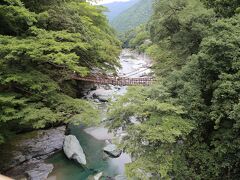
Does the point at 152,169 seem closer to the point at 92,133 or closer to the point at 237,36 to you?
the point at 237,36

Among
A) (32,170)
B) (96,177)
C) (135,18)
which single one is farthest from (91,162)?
(135,18)

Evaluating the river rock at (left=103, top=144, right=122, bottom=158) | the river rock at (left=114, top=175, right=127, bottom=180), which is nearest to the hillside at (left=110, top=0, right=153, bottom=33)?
the river rock at (left=103, top=144, right=122, bottom=158)

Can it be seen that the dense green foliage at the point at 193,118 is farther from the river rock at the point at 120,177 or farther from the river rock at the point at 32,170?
the river rock at the point at 32,170

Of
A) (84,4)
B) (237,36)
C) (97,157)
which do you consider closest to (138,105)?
(237,36)

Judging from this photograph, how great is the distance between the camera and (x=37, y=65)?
912 centimetres

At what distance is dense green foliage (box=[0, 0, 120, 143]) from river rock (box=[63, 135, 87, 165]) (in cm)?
102

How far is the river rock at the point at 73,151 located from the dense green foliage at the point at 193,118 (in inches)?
111

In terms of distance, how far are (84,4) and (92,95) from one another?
5.53 m

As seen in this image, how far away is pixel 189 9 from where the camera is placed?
8.72 metres

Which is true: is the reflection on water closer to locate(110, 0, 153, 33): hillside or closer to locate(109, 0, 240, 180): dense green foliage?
locate(109, 0, 240, 180): dense green foliage

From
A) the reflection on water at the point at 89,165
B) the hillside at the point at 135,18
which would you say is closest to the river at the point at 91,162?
the reflection on water at the point at 89,165

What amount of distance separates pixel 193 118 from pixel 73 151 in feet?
15.1

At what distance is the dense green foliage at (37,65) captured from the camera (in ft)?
23.0

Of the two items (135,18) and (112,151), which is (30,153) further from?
(135,18)
